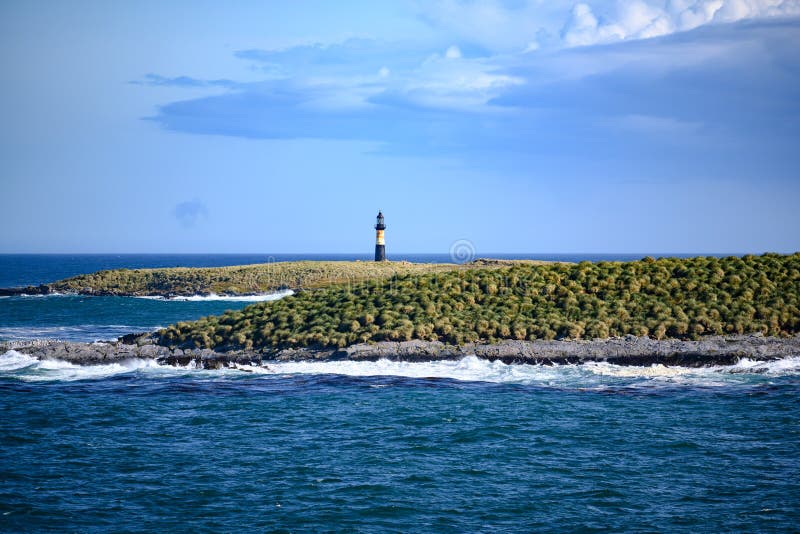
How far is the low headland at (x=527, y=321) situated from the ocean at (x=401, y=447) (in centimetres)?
154

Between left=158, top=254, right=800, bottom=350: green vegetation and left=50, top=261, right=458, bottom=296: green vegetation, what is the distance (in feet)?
135

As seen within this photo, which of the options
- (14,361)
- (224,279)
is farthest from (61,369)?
(224,279)

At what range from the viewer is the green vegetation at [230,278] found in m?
92.8

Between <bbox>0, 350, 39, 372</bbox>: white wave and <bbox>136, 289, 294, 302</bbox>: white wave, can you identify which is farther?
<bbox>136, 289, 294, 302</bbox>: white wave

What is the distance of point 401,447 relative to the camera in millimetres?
23984

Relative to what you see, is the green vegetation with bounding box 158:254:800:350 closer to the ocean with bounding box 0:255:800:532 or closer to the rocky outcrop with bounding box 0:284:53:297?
the ocean with bounding box 0:255:800:532

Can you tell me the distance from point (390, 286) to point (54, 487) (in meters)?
30.1

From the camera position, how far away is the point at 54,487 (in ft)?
66.1

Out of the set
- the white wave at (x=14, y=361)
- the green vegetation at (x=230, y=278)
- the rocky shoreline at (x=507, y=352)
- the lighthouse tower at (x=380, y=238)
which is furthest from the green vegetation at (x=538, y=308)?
the lighthouse tower at (x=380, y=238)

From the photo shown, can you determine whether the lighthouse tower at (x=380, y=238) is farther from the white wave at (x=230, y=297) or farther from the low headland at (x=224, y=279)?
the white wave at (x=230, y=297)

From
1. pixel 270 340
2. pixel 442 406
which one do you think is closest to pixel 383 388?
pixel 442 406

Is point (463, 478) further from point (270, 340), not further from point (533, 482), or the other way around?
point (270, 340)

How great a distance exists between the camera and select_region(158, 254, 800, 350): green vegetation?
3975cm

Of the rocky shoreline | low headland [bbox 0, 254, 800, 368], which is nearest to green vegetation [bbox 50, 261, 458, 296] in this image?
low headland [bbox 0, 254, 800, 368]
